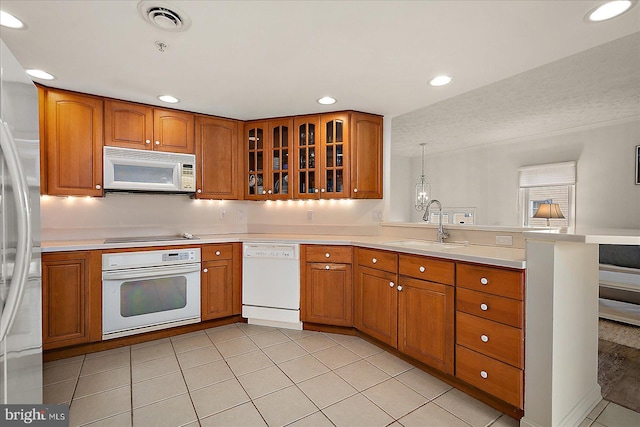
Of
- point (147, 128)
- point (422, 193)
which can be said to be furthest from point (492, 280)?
point (422, 193)

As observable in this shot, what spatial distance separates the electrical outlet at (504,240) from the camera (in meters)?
2.24

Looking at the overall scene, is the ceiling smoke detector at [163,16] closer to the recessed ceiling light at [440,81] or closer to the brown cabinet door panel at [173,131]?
the brown cabinet door panel at [173,131]

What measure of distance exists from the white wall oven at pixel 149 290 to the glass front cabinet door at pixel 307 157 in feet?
4.12

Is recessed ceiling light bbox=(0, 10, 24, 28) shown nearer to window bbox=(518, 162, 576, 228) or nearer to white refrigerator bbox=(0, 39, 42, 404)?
white refrigerator bbox=(0, 39, 42, 404)

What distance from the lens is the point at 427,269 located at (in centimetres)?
216

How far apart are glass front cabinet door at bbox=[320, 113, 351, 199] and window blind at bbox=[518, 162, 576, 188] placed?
381 cm

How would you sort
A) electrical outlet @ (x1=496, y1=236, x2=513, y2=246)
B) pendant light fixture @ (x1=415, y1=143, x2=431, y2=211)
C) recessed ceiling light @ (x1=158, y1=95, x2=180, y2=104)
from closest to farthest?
electrical outlet @ (x1=496, y1=236, x2=513, y2=246) → recessed ceiling light @ (x1=158, y1=95, x2=180, y2=104) → pendant light fixture @ (x1=415, y1=143, x2=431, y2=211)

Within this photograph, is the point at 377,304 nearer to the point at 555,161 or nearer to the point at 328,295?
the point at 328,295

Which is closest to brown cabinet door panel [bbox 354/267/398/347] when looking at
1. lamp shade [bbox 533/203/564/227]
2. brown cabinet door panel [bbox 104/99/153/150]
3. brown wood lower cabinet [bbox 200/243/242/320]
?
brown wood lower cabinet [bbox 200/243/242/320]

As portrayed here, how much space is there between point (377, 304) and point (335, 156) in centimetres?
154

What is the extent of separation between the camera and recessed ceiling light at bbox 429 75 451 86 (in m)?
2.42

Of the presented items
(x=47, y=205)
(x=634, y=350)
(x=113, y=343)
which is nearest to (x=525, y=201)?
(x=634, y=350)

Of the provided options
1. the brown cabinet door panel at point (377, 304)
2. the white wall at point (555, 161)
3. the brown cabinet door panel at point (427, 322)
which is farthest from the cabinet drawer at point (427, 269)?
the white wall at point (555, 161)

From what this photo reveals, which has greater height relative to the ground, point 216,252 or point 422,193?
point 422,193
